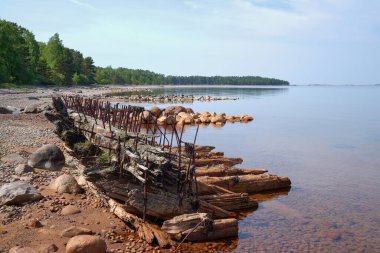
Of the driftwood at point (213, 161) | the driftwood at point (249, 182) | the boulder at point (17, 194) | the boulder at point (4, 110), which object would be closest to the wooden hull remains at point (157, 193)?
the boulder at point (17, 194)

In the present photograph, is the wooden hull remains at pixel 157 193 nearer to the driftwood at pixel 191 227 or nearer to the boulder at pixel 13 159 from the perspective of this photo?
the driftwood at pixel 191 227

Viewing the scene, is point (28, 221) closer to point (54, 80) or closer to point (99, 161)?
point (99, 161)

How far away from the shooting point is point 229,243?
10.0 metres

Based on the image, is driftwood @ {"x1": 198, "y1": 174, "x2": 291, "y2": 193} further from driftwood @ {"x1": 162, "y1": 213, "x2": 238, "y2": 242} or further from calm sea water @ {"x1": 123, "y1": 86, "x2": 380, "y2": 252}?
driftwood @ {"x1": 162, "y1": 213, "x2": 238, "y2": 242}

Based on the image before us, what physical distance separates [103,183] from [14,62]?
69.1m

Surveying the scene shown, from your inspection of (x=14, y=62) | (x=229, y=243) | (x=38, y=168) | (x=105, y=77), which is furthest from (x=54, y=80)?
(x=229, y=243)

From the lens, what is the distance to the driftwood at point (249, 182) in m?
13.9

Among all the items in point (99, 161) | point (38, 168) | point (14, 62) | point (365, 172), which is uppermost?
point (14, 62)

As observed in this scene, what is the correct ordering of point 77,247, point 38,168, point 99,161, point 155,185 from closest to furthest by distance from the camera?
point 77,247 < point 155,185 < point 99,161 < point 38,168

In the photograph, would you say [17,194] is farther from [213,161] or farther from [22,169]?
[213,161]

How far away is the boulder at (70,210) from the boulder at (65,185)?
129 cm

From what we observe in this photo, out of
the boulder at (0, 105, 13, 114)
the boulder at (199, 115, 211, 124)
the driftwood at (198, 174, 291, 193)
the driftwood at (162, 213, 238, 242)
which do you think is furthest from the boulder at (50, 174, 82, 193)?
the boulder at (199, 115, 211, 124)

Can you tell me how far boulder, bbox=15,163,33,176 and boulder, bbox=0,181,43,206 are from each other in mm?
2219

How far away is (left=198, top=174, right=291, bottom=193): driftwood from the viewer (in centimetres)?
1392
